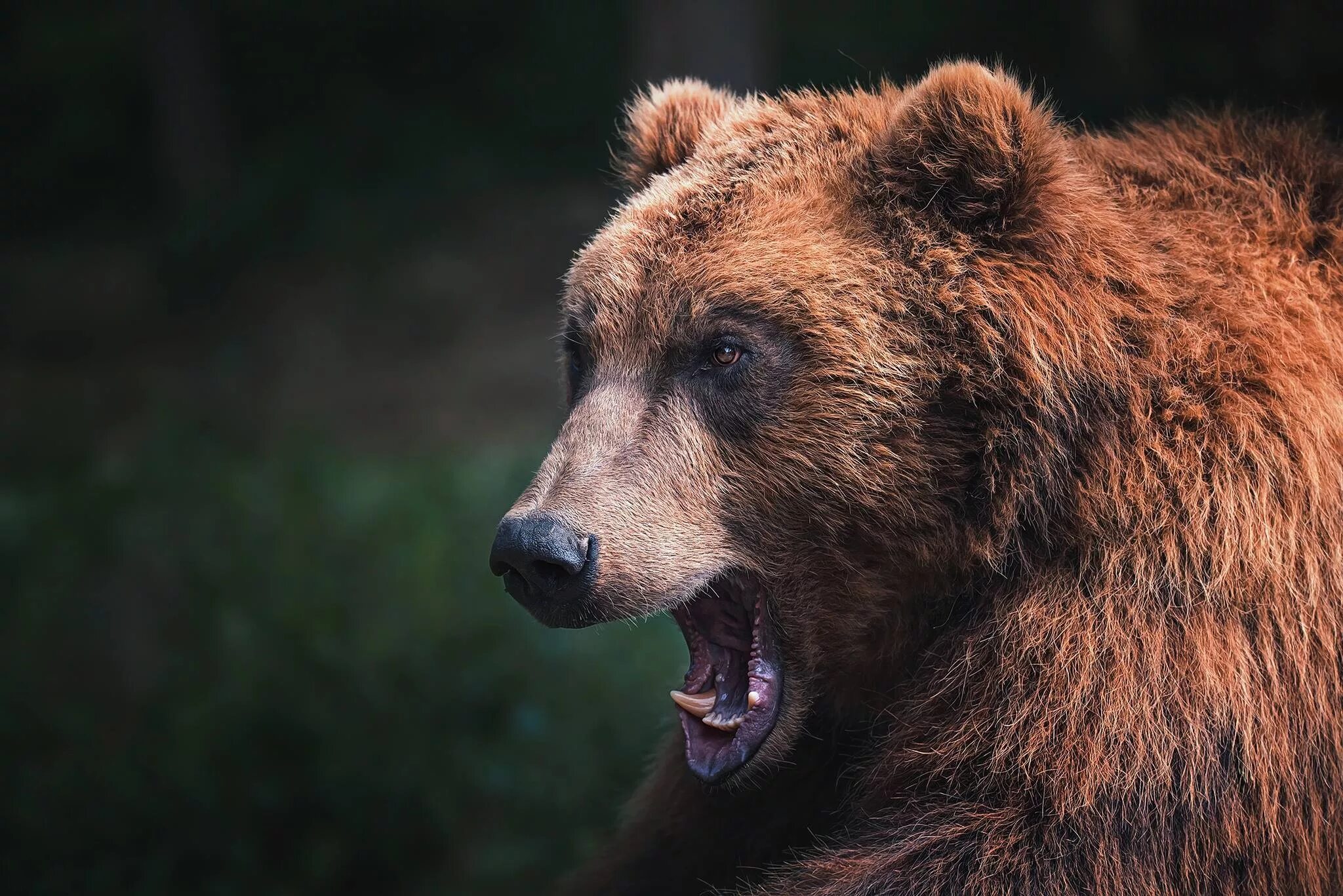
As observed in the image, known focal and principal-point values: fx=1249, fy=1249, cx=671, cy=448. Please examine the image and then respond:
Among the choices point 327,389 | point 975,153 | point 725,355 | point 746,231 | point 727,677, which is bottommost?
point 727,677

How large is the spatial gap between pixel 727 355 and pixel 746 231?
0.99 ft

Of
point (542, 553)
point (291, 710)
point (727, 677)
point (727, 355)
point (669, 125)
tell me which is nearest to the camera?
point (542, 553)

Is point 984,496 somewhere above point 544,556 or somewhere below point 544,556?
above

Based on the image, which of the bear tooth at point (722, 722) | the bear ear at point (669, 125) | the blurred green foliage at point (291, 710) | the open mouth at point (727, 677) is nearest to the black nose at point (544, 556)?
the open mouth at point (727, 677)

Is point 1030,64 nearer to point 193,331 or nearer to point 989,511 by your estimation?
point 989,511

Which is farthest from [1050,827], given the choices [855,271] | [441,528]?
[441,528]

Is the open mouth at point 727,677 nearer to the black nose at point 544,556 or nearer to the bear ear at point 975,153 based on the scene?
the black nose at point 544,556

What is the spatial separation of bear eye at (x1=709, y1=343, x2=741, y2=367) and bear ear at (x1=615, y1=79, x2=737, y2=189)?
0.83 metres

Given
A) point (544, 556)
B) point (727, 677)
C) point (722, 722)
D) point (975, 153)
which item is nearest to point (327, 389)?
point (727, 677)

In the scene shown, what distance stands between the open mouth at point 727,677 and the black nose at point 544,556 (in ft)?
1.24

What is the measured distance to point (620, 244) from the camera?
10.2 ft

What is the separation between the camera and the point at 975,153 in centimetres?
278

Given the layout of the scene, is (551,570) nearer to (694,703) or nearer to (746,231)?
(694,703)

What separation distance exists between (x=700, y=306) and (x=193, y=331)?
15258 mm
